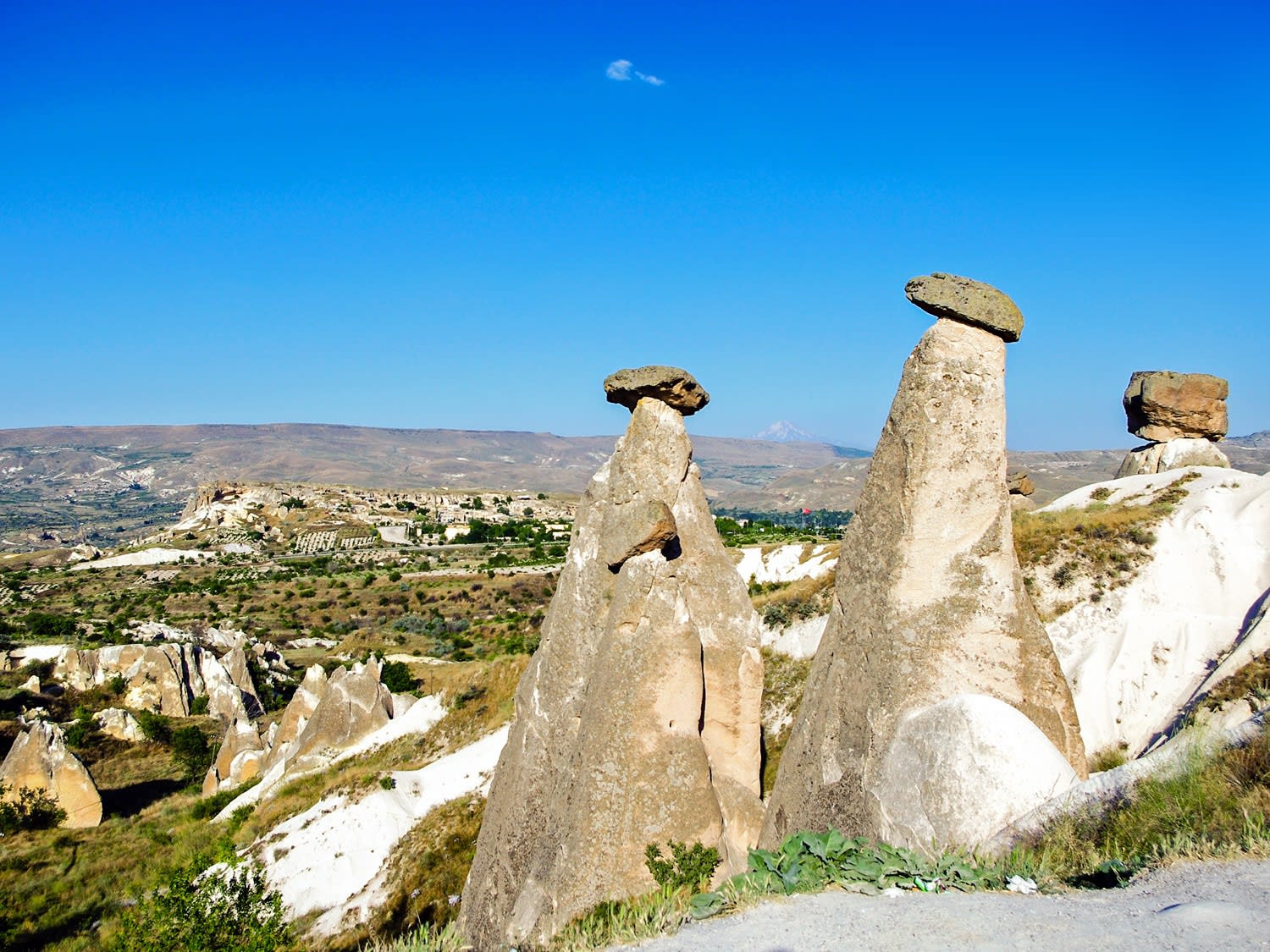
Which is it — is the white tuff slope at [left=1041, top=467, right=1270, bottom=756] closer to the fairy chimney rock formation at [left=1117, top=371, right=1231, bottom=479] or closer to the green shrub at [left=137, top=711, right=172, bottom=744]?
the fairy chimney rock formation at [left=1117, top=371, right=1231, bottom=479]

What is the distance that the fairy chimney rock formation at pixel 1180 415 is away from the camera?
741 inches

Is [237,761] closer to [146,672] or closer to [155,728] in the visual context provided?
[155,728]

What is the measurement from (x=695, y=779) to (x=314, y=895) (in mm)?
7408

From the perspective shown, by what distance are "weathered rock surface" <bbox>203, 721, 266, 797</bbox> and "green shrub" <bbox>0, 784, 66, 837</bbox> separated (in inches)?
118

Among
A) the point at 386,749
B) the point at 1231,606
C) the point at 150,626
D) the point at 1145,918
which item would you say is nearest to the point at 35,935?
the point at 386,749

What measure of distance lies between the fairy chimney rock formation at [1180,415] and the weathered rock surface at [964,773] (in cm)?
1518

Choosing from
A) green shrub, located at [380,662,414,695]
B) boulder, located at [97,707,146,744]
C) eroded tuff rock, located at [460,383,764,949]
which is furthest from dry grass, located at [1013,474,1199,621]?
boulder, located at [97,707,146,744]

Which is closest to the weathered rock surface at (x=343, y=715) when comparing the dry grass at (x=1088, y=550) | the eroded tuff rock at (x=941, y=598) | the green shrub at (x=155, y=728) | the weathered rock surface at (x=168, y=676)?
the eroded tuff rock at (x=941, y=598)

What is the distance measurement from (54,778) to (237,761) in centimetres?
360

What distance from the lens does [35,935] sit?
489 inches

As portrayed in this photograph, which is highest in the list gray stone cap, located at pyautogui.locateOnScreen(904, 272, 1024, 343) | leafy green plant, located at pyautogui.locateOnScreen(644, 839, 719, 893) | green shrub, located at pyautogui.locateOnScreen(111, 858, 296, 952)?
gray stone cap, located at pyautogui.locateOnScreen(904, 272, 1024, 343)

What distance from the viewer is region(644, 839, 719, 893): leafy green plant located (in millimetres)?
6635

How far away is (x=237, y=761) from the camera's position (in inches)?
797

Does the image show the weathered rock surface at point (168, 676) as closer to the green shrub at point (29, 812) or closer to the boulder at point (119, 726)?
the boulder at point (119, 726)
